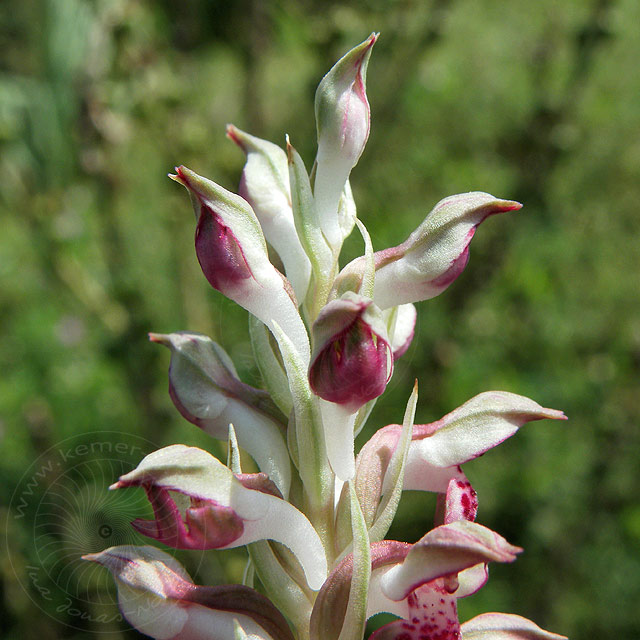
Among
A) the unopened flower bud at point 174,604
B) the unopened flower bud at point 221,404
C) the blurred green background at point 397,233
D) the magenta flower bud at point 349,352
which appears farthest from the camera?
the blurred green background at point 397,233

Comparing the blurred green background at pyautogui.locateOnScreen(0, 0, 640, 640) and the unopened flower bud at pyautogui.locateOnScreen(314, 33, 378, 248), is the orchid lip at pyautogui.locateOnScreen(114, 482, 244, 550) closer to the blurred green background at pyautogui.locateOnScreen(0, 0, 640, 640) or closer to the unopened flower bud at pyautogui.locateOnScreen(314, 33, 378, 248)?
the unopened flower bud at pyautogui.locateOnScreen(314, 33, 378, 248)

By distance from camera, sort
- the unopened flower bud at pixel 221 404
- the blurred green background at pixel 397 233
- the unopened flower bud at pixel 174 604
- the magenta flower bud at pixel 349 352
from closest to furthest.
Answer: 1. the magenta flower bud at pixel 349 352
2. the unopened flower bud at pixel 174 604
3. the unopened flower bud at pixel 221 404
4. the blurred green background at pixel 397 233

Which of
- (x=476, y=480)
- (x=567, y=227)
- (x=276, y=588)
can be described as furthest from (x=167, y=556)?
(x=567, y=227)

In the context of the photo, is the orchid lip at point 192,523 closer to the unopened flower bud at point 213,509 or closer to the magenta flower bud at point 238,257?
the unopened flower bud at point 213,509

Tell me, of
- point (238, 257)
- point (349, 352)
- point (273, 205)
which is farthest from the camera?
point (273, 205)

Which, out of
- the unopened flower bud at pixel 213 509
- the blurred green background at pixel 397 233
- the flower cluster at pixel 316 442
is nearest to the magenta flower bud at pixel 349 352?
the flower cluster at pixel 316 442

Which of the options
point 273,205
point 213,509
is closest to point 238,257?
point 273,205

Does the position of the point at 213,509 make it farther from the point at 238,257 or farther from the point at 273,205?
the point at 273,205
